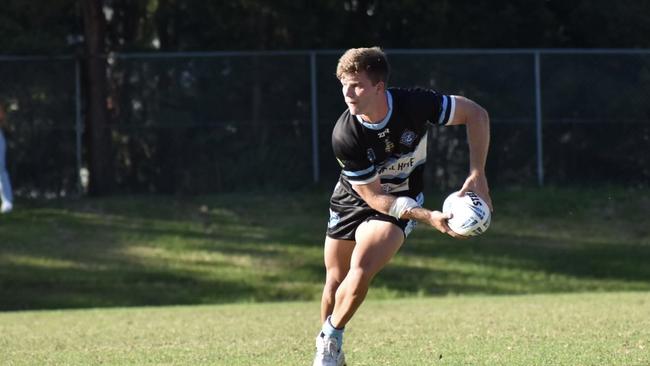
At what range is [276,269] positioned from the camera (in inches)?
763

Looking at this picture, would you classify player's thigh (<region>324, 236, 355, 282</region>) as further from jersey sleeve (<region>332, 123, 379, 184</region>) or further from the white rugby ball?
the white rugby ball

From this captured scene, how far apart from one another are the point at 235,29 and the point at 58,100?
3821 mm

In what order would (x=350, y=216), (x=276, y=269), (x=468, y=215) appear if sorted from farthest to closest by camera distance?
(x=276, y=269), (x=350, y=216), (x=468, y=215)

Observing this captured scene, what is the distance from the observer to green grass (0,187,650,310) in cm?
1891

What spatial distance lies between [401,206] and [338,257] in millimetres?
1118

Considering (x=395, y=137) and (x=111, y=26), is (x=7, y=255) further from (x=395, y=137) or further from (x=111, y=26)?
(x=395, y=137)

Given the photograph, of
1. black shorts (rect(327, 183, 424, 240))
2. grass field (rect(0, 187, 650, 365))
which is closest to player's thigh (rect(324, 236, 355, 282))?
black shorts (rect(327, 183, 424, 240))

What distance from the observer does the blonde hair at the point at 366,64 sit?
784cm

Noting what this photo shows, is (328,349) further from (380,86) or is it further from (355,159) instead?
(380,86)

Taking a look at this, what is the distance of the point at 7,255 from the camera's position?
64.4ft

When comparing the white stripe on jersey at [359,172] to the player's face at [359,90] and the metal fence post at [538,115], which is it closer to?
the player's face at [359,90]

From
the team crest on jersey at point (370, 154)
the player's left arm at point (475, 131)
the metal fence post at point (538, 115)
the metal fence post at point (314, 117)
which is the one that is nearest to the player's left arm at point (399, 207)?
the team crest on jersey at point (370, 154)

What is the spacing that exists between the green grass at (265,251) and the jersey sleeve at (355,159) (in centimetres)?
1054

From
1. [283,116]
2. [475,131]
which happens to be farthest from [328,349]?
[283,116]
